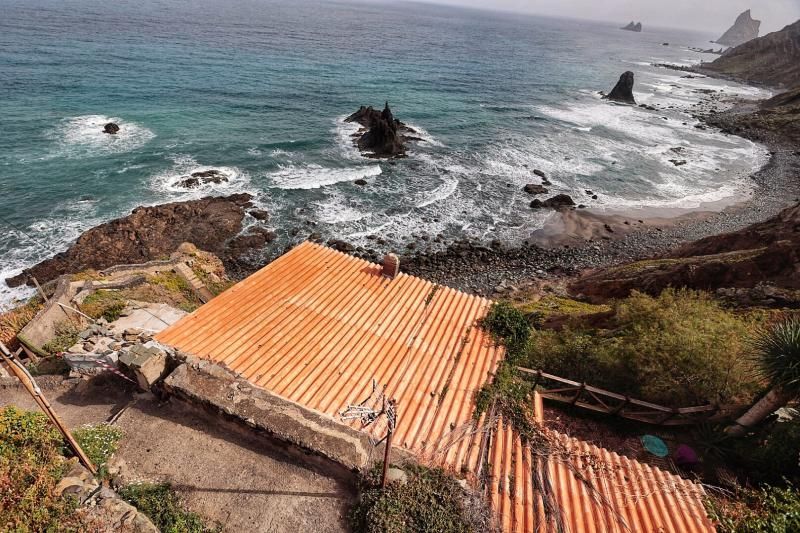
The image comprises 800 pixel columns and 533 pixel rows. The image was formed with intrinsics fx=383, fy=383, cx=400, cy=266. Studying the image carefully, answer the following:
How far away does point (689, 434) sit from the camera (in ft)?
39.6

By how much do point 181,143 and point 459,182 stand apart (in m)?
30.3

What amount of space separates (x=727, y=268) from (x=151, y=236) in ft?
120

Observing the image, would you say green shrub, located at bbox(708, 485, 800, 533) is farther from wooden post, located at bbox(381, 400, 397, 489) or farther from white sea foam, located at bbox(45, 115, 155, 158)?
white sea foam, located at bbox(45, 115, 155, 158)

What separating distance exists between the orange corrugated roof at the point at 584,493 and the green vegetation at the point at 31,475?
753 cm

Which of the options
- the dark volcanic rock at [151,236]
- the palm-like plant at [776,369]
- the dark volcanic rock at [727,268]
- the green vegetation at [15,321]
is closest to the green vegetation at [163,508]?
the green vegetation at [15,321]

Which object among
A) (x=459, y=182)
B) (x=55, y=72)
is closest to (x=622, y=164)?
(x=459, y=182)

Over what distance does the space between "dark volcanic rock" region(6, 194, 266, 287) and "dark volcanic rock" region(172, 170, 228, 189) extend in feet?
11.9

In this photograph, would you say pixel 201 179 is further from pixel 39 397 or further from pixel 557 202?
pixel 557 202

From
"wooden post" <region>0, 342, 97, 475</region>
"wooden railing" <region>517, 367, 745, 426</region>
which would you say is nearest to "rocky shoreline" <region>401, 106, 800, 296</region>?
"wooden railing" <region>517, 367, 745, 426</region>

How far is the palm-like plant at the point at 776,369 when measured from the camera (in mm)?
9344

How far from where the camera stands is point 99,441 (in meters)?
7.90

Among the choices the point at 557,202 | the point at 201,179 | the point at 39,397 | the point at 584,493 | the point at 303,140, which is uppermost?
the point at 39,397

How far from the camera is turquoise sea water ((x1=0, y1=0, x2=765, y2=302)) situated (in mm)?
32938

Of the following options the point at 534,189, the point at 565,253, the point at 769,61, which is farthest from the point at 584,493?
the point at 769,61
